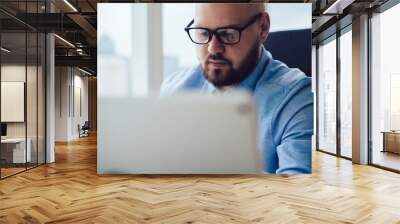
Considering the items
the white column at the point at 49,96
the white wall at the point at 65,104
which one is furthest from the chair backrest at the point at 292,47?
the white wall at the point at 65,104

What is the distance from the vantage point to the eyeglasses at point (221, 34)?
663cm

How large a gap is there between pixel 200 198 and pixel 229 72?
8.30 feet

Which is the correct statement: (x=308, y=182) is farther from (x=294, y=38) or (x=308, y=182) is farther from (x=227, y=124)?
(x=294, y=38)

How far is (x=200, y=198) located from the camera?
489cm

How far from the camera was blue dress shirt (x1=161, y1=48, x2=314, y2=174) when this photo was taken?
6.56 metres

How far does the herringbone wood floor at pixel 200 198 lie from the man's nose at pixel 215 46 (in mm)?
2159

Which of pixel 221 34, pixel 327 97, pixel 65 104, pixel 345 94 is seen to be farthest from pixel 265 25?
pixel 65 104

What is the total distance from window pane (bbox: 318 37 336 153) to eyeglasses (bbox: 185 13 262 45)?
4500mm

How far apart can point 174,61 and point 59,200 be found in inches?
120

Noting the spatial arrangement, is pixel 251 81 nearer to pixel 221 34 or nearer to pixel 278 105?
pixel 278 105

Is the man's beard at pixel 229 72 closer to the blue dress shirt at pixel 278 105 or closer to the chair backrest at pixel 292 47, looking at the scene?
the blue dress shirt at pixel 278 105

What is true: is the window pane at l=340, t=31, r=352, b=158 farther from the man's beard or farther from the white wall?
the white wall

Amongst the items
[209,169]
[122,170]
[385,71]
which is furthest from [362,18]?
[122,170]

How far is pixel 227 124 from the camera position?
263 inches
